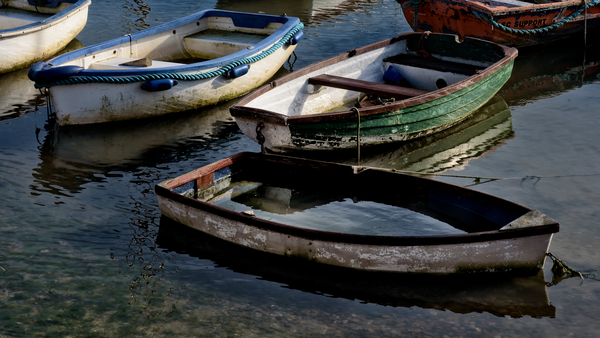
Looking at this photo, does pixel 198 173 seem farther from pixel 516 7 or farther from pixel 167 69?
pixel 516 7

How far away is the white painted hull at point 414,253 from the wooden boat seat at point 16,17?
8.72 meters

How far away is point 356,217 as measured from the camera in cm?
644

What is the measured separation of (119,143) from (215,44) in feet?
10.7

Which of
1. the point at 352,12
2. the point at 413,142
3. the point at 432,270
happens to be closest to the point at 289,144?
the point at 413,142

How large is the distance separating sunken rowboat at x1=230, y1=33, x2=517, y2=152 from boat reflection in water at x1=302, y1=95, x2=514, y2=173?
7.9 inches

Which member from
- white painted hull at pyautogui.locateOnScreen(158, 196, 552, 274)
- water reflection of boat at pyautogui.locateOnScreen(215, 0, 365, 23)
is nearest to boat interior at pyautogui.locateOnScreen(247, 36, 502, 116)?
white painted hull at pyautogui.locateOnScreen(158, 196, 552, 274)

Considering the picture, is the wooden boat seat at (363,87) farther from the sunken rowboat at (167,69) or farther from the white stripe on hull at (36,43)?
the white stripe on hull at (36,43)

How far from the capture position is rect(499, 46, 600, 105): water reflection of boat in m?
10.8

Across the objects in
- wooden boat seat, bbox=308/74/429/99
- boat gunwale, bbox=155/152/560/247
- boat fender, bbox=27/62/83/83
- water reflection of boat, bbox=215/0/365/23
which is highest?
water reflection of boat, bbox=215/0/365/23

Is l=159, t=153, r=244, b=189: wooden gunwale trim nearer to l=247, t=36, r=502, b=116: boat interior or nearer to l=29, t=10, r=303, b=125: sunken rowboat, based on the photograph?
l=247, t=36, r=502, b=116: boat interior

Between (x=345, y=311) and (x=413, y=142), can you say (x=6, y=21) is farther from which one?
(x=345, y=311)

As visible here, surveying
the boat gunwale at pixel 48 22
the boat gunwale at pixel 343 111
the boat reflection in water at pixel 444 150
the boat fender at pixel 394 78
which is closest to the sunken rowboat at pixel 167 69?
the boat gunwale at pixel 343 111

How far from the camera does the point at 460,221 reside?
20.2 ft

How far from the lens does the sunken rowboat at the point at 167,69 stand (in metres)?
8.34
